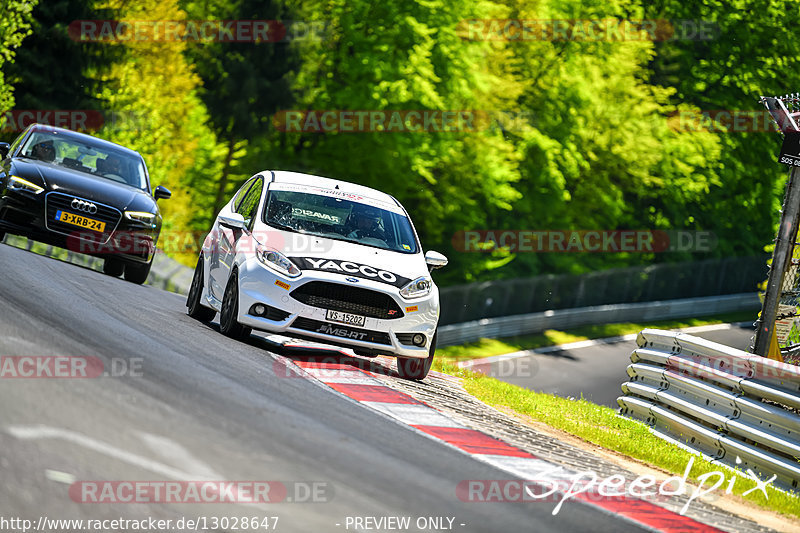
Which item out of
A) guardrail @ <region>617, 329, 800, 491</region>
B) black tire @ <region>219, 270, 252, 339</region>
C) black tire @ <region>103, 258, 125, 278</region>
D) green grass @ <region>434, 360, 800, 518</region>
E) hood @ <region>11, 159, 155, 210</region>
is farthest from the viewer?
black tire @ <region>103, 258, 125, 278</region>

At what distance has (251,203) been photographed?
12.3m

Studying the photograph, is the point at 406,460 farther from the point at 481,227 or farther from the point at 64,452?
the point at 481,227

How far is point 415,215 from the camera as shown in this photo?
121ft

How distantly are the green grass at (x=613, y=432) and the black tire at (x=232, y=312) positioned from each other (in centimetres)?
311

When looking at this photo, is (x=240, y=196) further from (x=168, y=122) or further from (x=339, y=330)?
(x=168, y=122)

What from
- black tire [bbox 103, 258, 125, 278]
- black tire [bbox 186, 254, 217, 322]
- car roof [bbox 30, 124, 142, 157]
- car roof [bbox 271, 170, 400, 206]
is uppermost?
car roof [bbox 271, 170, 400, 206]

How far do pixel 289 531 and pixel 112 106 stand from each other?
33797 mm

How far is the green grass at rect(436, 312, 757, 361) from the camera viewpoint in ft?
117

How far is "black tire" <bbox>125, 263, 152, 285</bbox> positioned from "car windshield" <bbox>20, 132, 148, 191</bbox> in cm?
126

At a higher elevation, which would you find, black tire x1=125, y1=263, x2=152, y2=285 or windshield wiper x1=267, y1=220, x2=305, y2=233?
windshield wiper x1=267, y1=220, x2=305, y2=233

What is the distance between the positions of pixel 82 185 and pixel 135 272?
1974 millimetres

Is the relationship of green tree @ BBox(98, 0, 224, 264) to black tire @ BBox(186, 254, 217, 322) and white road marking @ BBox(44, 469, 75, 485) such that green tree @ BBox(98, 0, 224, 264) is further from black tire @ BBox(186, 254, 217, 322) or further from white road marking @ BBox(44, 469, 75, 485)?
white road marking @ BBox(44, 469, 75, 485)

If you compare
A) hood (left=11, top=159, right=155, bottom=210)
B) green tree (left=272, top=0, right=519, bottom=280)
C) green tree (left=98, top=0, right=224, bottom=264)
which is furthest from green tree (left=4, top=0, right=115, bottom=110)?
hood (left=11, top=159, right=155, bottom=210)

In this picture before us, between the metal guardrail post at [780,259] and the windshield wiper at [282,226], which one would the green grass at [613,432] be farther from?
the windshield wiper at [282,226]
